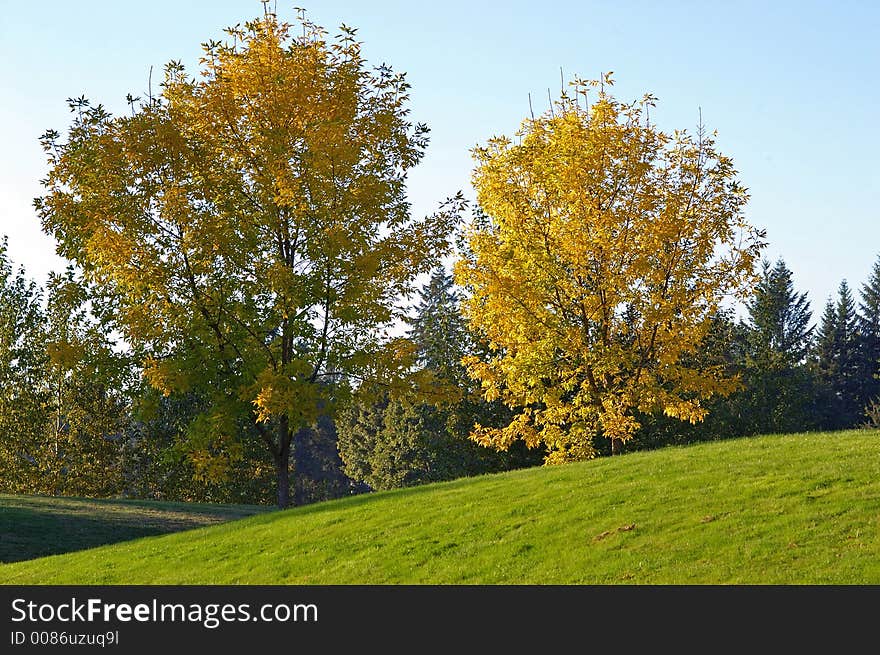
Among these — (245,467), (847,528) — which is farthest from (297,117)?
(245,467)

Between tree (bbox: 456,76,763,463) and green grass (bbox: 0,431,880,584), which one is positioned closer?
green grass (bbox: 0,431,880,584)

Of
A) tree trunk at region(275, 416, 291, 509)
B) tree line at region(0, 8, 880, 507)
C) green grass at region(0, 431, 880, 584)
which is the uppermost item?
tree line at region(0, 8, 880, 507)

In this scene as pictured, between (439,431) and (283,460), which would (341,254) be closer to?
(283,460)

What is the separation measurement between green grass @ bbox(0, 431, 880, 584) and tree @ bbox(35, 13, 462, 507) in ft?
11.7

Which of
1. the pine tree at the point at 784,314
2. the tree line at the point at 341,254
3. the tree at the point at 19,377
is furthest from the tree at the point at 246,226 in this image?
the pine tree at the point at 784,314

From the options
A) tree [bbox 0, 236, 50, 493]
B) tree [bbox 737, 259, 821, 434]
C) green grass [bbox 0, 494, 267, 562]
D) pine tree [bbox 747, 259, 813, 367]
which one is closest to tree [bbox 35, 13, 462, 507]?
green grass [bbox 0, 494, 267, 562]

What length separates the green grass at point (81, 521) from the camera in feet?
81.6

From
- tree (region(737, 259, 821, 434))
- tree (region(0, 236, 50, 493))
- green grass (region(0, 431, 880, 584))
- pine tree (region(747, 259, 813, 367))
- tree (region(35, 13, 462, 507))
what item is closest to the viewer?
green grass (region(0, 431, 880, 584))

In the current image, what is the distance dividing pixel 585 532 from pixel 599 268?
1075cm

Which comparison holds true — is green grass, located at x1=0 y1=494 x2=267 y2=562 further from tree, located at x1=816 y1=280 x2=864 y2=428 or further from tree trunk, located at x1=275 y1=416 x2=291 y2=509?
tree, located at x1=816 y1=280 x2=864 y2=428

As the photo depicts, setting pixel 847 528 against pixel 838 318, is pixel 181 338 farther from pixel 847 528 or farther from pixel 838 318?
pixel 838 318

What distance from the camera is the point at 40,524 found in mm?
26938

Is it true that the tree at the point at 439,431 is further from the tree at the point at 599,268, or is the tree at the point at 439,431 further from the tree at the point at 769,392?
the tree at the point at 769,392

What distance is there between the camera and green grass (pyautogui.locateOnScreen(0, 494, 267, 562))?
979 inches
